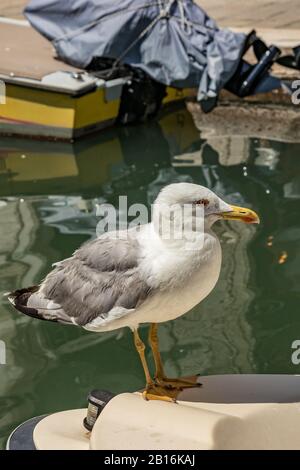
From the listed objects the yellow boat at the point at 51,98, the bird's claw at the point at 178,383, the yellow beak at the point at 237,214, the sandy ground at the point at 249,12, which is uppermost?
the yellow beak at the point at 237,214

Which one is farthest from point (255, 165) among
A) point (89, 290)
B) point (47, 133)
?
point (89, 290)

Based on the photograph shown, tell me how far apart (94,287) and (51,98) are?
546 cm

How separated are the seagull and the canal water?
46.2 inches

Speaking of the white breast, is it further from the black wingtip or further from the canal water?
the canal water

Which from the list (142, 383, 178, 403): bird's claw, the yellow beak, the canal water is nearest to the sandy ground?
the canal water

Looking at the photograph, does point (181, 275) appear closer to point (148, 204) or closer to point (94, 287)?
point (94, 287)

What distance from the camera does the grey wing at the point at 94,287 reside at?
4090 millimetres

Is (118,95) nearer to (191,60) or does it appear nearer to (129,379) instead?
(191,60)

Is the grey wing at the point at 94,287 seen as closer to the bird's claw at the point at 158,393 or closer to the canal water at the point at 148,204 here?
the bird's claw at the point at 158,393

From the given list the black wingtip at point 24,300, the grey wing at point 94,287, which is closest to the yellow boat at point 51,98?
the black wingtip at point 24,300

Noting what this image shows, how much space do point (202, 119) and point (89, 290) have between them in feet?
22.2

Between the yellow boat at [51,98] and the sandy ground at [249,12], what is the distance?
128 inches

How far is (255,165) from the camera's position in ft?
30.9
